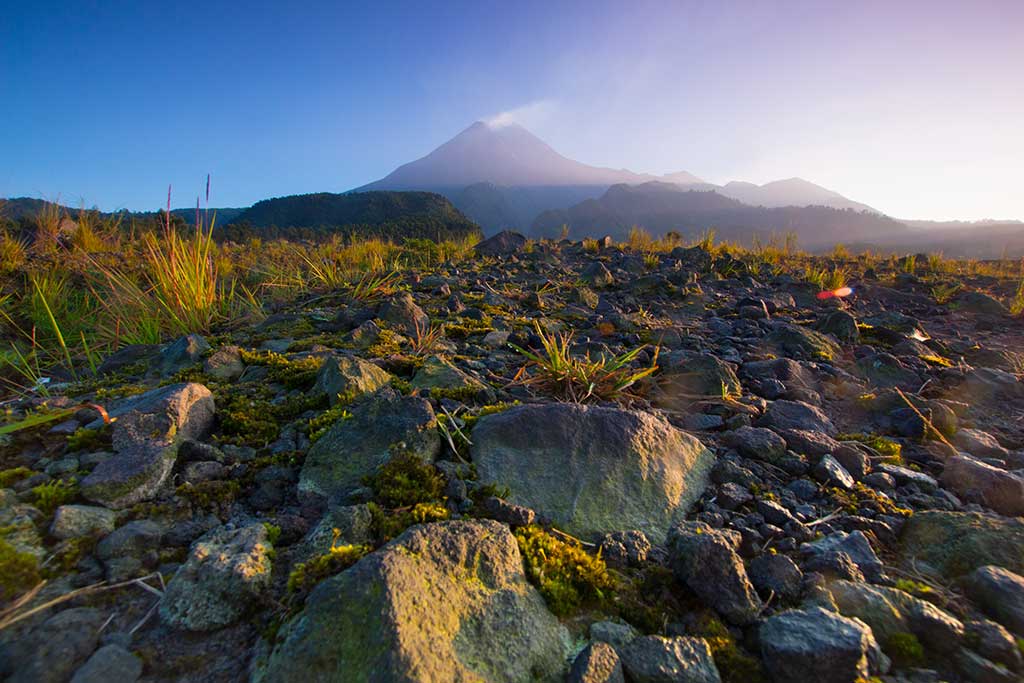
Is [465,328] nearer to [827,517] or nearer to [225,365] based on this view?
[225,365]

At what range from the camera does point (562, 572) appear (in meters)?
1.31

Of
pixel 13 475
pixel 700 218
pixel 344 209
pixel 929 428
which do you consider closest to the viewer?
pixel 13 475

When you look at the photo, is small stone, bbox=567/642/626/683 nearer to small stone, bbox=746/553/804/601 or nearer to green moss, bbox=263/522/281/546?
small stone, bbox=746/553/804/601

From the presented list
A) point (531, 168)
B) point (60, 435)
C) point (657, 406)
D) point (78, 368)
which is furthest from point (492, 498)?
point (531, 168)

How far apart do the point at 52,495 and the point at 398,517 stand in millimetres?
1135

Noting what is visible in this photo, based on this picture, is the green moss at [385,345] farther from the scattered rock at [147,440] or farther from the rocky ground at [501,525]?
the scattered rock at [147,440]

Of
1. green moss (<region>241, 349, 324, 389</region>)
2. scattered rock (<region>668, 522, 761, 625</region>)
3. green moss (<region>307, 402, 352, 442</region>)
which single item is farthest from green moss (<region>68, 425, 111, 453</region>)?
scattered rock (<region>668, 522, 761, 625</region>)

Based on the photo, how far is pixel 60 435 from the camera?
5.93 ft

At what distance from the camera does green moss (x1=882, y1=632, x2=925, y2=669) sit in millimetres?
1079

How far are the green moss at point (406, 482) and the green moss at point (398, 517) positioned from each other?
0.20 feet

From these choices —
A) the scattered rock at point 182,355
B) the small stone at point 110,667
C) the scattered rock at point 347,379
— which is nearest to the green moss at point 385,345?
the scattered rock at point 347,379

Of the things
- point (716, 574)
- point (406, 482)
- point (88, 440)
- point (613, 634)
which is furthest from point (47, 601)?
point (716, 574)

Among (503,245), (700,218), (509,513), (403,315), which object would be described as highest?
(700,218)

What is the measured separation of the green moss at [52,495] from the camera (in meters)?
1.38
